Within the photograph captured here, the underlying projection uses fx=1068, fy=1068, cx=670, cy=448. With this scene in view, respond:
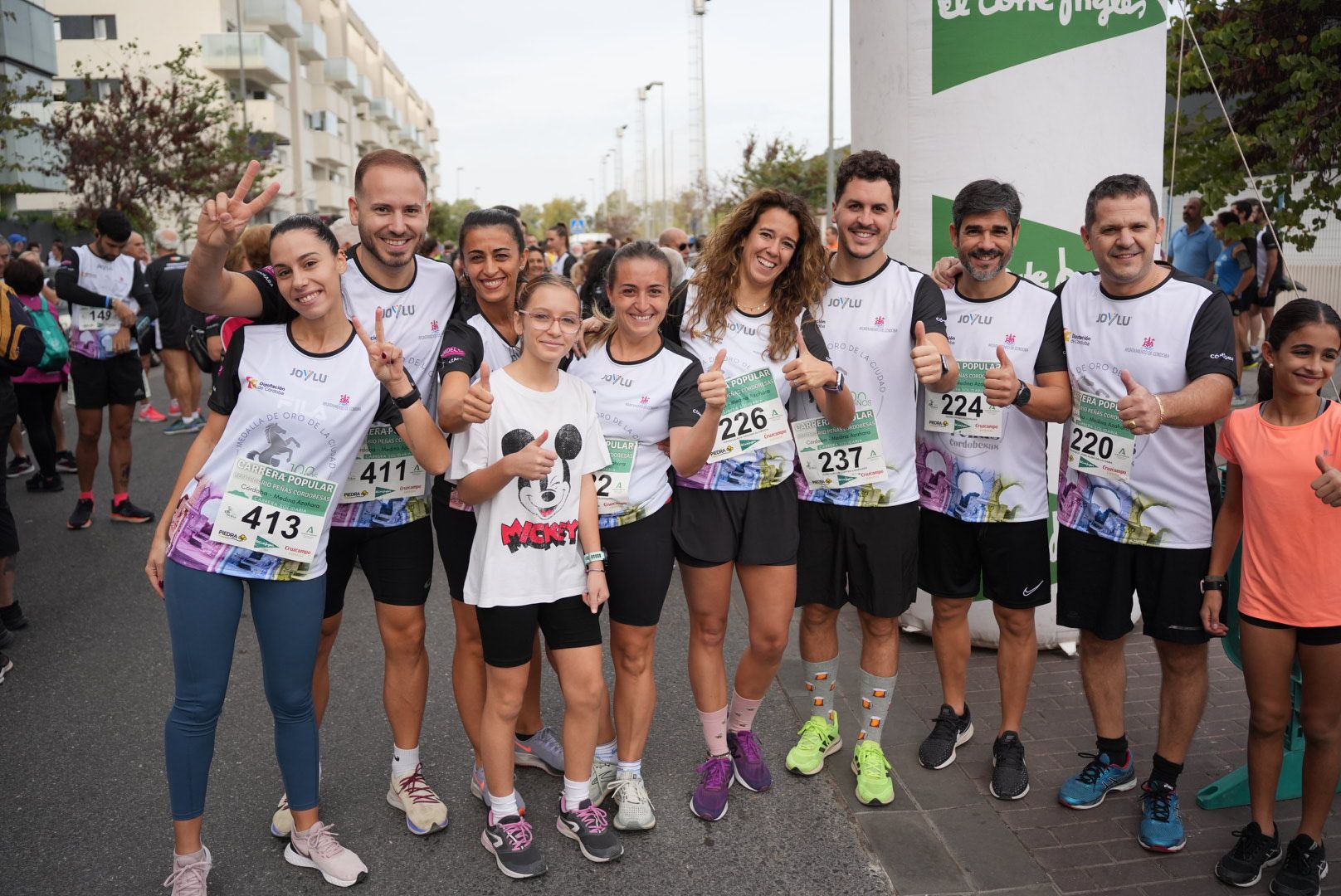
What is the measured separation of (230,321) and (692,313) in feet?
9.25

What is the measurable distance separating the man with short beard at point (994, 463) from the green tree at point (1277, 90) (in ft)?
16.0

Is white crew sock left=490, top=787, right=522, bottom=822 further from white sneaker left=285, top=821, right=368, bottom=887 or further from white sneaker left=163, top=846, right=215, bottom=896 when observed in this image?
white sneaker left=163, top=846, right=215, bottom=896

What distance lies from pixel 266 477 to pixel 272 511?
0.10 m

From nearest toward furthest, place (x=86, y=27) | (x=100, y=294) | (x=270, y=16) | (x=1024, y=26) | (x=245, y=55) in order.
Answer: (x=1024, y=26)
(x=100, y=294)
(x=86, y=27)
(x=245, y=55)
(x=270, y=16)

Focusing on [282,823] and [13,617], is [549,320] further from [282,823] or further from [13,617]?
[13,617]

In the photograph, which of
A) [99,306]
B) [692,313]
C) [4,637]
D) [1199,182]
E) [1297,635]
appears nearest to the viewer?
[1297,635]

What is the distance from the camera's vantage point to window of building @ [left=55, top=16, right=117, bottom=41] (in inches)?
1606

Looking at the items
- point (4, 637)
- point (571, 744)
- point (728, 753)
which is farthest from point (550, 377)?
point (4, 637)

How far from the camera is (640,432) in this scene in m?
3.45

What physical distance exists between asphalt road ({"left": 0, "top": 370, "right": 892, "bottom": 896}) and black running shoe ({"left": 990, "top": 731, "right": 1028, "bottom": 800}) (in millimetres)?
573

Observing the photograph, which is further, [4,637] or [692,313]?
[4,637]

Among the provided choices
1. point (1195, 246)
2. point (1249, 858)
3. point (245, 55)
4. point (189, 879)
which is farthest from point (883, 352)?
point (245, 55)

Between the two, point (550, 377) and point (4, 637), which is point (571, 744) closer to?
point (550, 377)

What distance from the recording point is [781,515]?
12.1 feet
